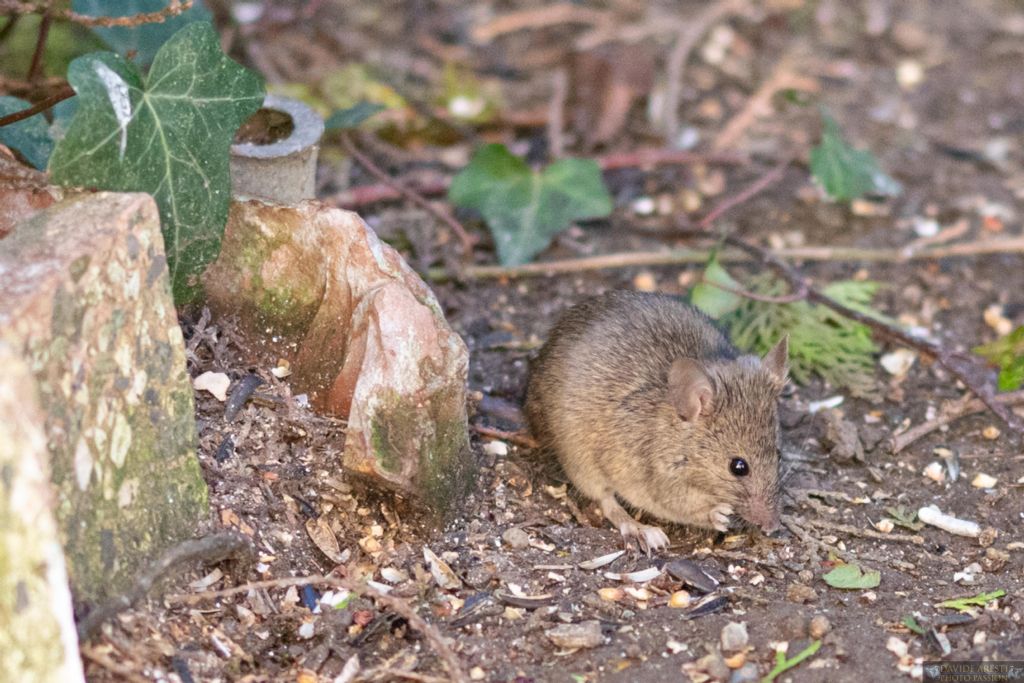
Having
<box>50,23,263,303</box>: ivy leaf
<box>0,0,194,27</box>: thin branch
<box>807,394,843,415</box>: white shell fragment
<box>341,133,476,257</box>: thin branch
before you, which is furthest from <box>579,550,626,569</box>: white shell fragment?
<box>0,0,194,27</box>: thin branch

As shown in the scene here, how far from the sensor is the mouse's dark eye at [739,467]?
15.1 ft

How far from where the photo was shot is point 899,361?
5.69 meters

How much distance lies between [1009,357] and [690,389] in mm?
1471

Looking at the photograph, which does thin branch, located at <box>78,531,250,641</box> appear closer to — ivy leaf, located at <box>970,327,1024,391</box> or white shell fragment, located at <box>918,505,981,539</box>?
white shell fragment, located at <box>918,505,981,539</box>

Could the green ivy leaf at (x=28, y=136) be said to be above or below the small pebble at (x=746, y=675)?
above

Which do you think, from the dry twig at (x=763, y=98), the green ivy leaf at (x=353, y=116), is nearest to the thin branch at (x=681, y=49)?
the dry twig at (x=763, y=98)

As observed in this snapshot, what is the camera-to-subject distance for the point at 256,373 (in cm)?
450

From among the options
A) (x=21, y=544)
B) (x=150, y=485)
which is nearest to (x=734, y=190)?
(x=150, y=485)

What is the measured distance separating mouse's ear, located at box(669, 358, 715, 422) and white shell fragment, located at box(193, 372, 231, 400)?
5.40ft

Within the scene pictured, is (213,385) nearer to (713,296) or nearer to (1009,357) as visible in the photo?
(713,296)

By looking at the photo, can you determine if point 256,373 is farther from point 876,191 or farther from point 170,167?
point 876,191

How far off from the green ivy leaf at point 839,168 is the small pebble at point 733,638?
10.4ft

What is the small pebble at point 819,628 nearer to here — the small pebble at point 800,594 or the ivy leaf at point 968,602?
the small pebble at point 800,594

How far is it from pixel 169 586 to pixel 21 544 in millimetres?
888
